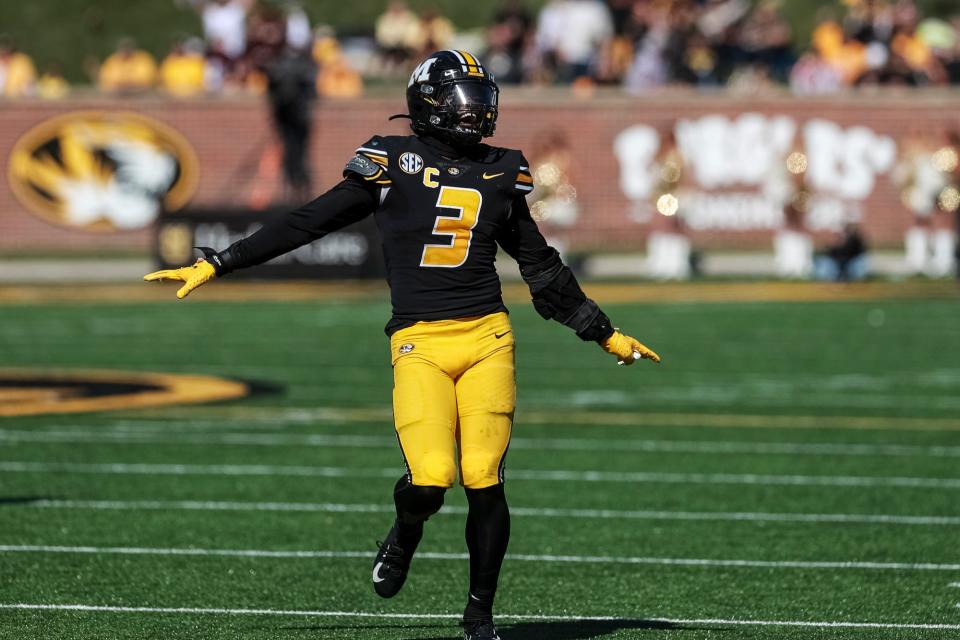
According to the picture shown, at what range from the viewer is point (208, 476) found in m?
10.7

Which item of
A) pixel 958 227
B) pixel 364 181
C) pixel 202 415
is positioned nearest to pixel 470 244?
pixel 364 181

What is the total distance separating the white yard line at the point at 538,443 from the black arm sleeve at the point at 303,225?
5.75 metres

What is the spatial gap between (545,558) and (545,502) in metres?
1.59

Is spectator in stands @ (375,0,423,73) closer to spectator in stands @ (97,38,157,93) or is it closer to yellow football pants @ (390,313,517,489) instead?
spectator in stands @ (97,38,157,93)

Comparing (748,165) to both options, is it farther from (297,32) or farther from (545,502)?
(545,502)

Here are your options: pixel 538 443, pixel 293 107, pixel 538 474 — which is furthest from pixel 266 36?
pixel 538 474

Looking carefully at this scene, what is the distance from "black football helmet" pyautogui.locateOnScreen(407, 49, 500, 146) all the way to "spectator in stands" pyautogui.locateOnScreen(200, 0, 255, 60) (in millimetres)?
25224

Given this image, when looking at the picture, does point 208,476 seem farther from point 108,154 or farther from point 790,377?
point 108,154

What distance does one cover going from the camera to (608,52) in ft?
104

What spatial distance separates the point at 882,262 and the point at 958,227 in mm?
1387

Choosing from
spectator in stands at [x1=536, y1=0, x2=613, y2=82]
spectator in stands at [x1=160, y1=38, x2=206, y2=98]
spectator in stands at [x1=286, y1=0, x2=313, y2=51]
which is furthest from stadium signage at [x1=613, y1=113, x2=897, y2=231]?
spectator in stands at [x1=160, y1=38, x2=206, y2=98]

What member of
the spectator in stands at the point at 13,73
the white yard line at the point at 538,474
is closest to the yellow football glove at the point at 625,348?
the white yard line at the point at 538,474

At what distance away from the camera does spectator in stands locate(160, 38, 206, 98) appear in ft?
103

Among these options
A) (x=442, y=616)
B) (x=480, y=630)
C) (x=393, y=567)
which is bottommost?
(x=442, y=616)
